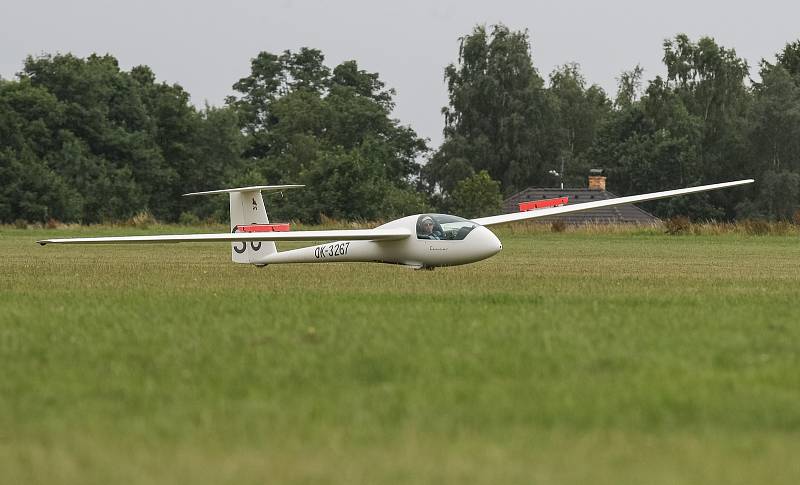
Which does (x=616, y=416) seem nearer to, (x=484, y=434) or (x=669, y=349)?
(x=484, y=434)

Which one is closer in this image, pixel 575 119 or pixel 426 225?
pixel 426 225

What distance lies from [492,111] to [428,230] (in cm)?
7717

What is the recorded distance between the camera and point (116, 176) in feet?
296

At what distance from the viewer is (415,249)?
23.0 meters

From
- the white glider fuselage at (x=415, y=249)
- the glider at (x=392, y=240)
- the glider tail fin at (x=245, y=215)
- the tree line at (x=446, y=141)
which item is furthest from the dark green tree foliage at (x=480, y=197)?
the white glider fuselage at (x=415, y=249)

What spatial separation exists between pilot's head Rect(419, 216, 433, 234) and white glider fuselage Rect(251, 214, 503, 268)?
0.37 ft

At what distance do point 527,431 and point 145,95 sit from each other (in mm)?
96804

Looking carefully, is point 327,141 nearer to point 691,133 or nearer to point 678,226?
point 691,133

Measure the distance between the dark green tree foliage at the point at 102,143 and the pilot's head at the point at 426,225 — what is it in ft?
204

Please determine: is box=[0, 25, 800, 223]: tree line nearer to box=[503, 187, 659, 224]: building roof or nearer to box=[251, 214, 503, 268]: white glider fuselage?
box=[503, 187, 659, 224]: building roof

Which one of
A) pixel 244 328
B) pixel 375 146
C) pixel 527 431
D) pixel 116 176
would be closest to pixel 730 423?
pixel 527 431

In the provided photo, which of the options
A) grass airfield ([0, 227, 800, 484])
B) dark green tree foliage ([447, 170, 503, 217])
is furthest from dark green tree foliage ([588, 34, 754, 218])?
grass airfield ([0, 227, 800, 484])

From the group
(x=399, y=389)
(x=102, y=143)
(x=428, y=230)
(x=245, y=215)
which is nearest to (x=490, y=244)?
(x=428, y=230)

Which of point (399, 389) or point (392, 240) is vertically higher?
point (392, 240)
